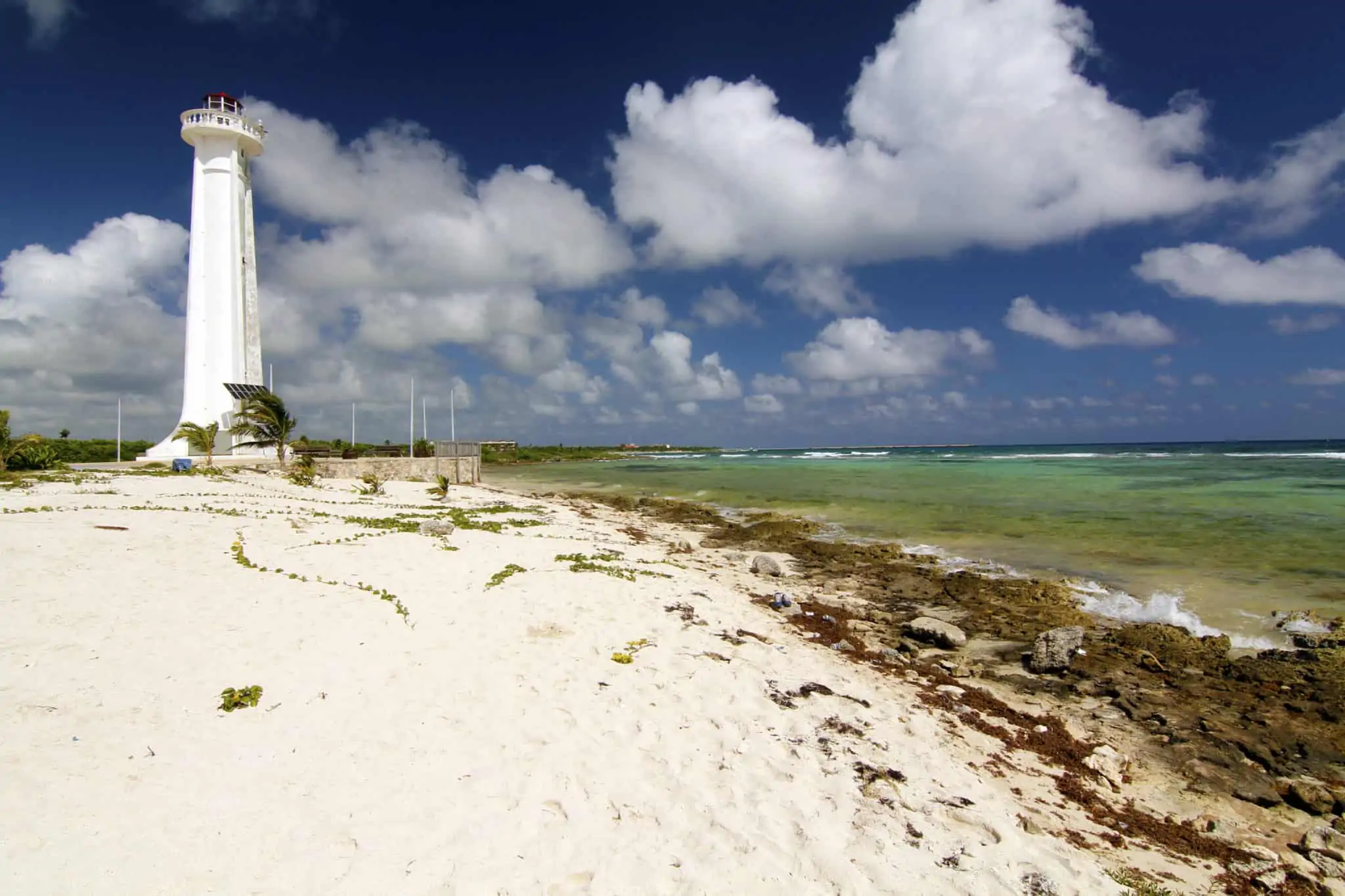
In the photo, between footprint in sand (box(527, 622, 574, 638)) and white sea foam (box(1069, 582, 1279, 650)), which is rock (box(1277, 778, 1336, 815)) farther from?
footprint in sand (box(527, 622, 574, 638))

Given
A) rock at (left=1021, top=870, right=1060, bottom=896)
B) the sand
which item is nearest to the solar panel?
the sand

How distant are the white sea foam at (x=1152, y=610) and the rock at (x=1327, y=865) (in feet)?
19.8

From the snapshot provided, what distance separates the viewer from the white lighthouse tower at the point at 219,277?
3444 centimetres

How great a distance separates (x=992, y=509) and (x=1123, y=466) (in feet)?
139

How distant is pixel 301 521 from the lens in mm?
14781

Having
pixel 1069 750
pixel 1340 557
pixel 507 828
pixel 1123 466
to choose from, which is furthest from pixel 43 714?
pixel 1123 466

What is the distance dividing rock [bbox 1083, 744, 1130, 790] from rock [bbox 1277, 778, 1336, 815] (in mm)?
1242

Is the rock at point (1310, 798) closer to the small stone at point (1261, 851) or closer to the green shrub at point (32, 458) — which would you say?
the small stone at point (1261, 851)

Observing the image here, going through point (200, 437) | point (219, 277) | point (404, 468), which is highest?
point (219, 277)

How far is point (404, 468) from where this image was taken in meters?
33.9

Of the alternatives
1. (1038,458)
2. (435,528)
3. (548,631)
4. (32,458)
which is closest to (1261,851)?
(548,631)

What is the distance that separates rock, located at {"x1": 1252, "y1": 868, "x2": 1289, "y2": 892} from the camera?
181 inches

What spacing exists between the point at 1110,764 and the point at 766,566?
8.99 m

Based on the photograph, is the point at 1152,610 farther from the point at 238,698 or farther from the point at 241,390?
the point at 241,390
